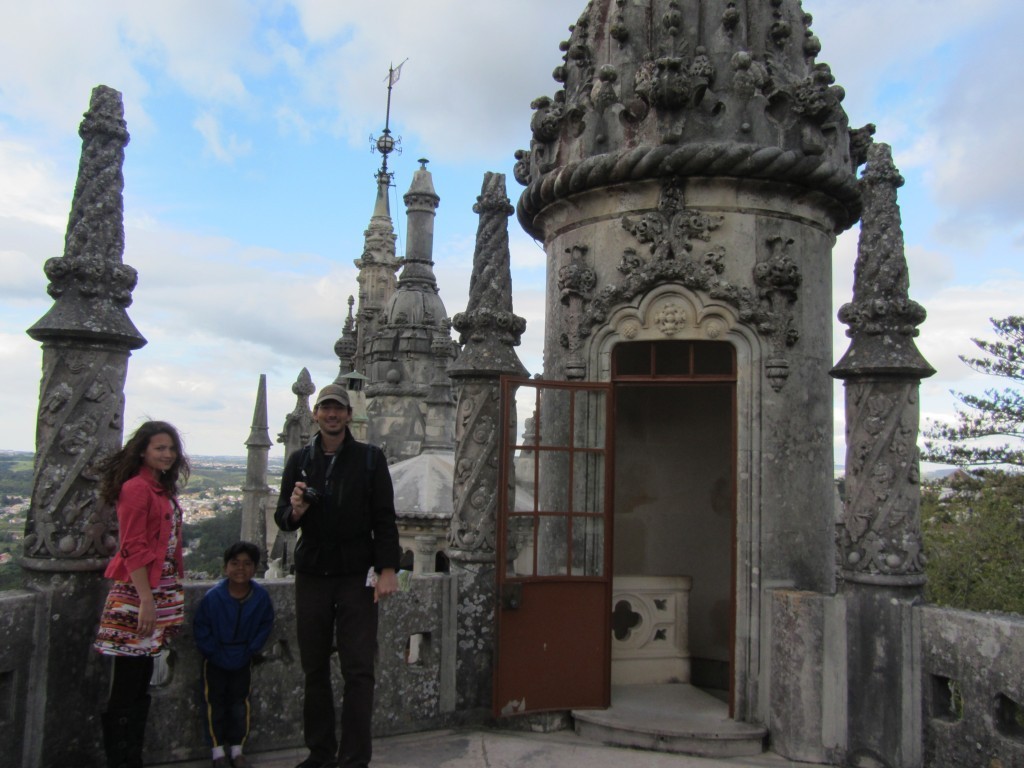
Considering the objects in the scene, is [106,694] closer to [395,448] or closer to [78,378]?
[78,378]

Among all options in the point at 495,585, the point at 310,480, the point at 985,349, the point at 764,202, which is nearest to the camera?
the point at 310,480

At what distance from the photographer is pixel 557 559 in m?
6.24

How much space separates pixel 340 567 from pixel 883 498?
10.0ft

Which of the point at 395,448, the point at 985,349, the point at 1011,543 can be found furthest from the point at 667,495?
the point at 395,448

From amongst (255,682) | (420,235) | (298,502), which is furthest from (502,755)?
(420,235)

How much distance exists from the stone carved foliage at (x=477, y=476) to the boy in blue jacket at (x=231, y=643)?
1449mm

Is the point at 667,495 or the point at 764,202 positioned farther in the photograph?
the point at 667,495

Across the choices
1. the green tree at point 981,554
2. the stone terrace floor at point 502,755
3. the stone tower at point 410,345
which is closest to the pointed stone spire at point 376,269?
the stone tower at point 410,345

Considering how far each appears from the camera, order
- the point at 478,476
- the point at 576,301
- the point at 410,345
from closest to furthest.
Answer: the point at 478,476
the point at 576,301
the point at 410,345

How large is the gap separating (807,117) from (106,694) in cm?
570

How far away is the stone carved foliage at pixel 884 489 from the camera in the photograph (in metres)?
5.02

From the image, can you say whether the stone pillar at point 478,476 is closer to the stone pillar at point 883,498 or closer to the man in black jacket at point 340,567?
the man in black jacket at point 340,567

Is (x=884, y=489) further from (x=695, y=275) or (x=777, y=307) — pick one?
(x=695, y=275)

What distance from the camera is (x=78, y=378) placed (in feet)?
15.1
